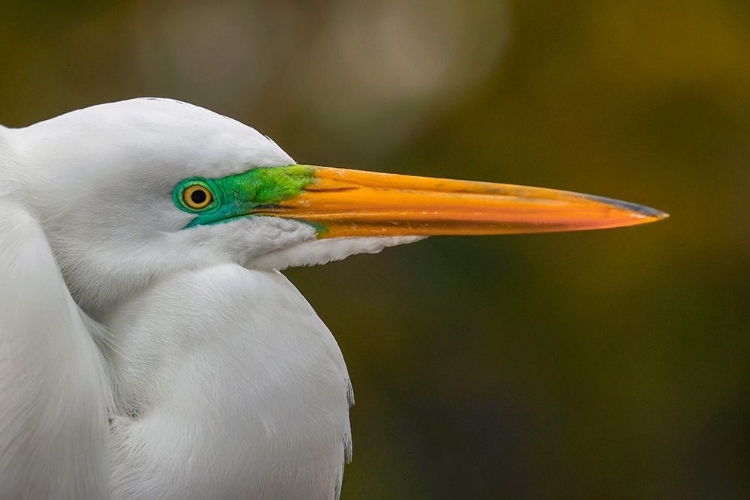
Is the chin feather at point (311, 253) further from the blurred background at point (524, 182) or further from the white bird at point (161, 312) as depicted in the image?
the blurred background at point (524, 182)

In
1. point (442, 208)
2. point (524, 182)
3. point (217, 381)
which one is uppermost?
point (524, 182)

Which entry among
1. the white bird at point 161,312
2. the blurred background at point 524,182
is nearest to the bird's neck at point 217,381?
the white bird at point 161,312

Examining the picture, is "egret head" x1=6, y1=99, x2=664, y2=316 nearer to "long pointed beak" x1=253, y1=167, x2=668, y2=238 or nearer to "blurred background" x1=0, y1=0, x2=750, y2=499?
"long pointed beak" x1=253, y1=167, x2=668, y2=238

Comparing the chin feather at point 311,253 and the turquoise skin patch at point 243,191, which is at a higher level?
the turquoise skin patch at point 243,191

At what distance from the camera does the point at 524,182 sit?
2195 millimetres

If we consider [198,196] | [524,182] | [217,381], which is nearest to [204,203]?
[198,196]

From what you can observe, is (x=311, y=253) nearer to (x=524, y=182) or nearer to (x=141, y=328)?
(x=141, y=328)

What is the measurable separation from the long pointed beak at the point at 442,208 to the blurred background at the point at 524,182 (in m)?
1.43

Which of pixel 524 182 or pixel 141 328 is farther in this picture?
pixel 524 182

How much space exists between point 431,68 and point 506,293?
2.08 ft

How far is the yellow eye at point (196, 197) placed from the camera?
64 centimetres

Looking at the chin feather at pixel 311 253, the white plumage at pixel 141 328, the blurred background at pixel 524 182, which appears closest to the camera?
the white plumage at pixel 141 328

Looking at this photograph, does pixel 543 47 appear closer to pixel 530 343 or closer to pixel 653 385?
pixel 530 343

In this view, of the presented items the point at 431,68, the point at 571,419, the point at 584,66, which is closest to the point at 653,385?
the point at 571,419
